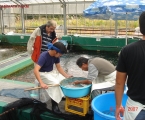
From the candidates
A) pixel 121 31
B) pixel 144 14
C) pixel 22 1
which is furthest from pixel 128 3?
pixel 22 1

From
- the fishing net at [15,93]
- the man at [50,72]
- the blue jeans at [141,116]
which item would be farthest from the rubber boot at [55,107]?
the blue jeans at [141,116]

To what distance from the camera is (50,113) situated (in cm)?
317

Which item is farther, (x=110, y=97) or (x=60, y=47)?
(x=60, y=47)

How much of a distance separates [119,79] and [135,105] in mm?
231

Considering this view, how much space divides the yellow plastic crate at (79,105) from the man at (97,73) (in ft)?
0.44

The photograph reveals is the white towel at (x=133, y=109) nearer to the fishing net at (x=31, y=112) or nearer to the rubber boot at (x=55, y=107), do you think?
the fishing net at (x=31, y=112)

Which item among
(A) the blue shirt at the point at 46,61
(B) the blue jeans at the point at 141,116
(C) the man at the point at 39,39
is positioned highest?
(C) the man at the point at 39,39

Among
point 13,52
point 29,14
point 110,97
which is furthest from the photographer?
point 29,14

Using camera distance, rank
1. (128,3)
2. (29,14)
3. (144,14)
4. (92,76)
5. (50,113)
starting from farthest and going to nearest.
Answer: (29,14)
(128,3)
(50,113)
(92,76)
(144,14)

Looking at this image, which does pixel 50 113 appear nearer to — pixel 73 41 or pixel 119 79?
pixel 119 79

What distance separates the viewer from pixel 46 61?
10.8ft

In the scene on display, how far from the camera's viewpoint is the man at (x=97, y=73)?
295 cm

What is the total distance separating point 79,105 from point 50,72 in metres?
0.72

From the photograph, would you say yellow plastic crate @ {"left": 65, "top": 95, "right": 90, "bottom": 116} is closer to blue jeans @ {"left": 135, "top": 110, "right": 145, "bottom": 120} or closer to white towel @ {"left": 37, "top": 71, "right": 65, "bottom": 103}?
white towel @ {"left": 37, "top": 71, "right": 65, "bottom": 103}
